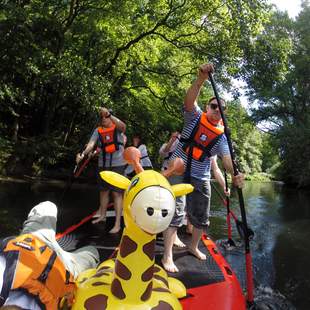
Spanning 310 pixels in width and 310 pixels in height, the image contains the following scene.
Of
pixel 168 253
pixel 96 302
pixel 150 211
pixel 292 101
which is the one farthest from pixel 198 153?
pixel 292 101

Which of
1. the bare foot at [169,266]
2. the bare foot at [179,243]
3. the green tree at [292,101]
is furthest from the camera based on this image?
the green tree at [292,101]

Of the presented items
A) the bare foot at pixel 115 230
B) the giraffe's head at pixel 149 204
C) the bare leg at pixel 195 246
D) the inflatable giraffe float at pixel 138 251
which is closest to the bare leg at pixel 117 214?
the bare foot at pixel 115 230

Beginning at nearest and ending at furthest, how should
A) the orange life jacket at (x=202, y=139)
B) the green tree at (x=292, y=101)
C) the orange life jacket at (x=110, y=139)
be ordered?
1. the orange life jacket at (x=202, y=139)
2. the orange life jacket at (x=110, y=139)
3. the green tree at (x=292, y=101)

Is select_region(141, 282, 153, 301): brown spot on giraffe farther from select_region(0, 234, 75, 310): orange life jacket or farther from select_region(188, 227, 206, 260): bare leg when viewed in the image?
select_region(188, 227, 206, 260): bare leg

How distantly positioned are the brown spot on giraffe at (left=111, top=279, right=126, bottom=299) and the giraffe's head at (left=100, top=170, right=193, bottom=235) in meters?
0.34

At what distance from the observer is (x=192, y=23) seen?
40.0 ft

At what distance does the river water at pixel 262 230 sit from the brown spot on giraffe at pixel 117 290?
2766 millimetres

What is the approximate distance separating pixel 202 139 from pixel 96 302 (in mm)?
2002

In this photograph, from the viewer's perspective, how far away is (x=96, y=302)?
2.20 meters

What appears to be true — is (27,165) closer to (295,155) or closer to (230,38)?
(230,38)

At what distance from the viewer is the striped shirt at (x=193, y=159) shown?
12.3 ft

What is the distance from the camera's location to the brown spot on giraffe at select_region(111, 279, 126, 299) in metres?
2.18

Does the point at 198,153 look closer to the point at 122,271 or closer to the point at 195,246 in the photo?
the point at 195,246

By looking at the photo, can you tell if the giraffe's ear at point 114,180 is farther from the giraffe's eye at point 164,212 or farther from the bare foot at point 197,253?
the bare foot at point 197,253
